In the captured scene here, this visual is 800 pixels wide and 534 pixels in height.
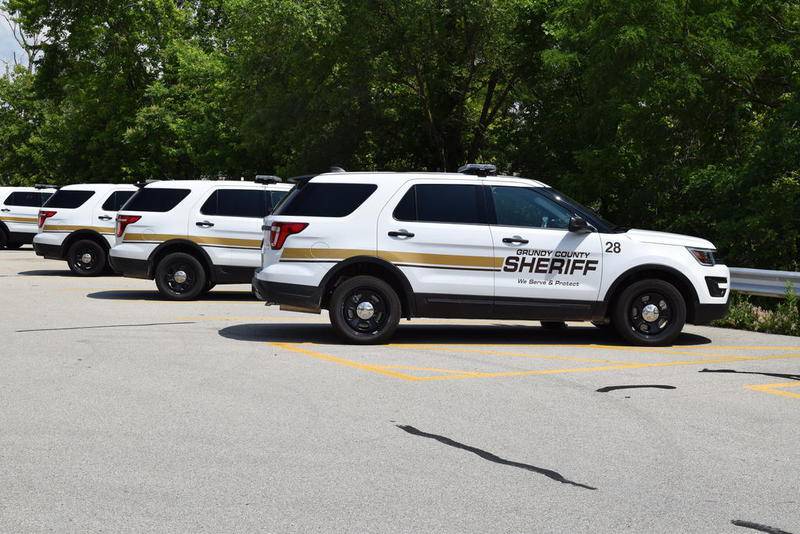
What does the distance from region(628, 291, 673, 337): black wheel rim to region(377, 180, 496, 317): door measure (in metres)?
1.66

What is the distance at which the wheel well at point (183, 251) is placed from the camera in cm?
Result: 1662

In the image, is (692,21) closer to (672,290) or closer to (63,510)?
(672,290)

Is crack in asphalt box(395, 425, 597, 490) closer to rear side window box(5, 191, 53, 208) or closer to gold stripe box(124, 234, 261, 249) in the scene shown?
gold stripe box(124, 234, 261, 249)

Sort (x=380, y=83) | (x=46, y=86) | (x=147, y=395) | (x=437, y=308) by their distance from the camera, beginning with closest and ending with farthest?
1. (x=147, y=395)
2. (x=437, y=308)
3. (x=380, y=83)
4. (x=46, y=86)

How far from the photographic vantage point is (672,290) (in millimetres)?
11352

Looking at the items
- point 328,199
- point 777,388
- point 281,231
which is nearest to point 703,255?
point 777,388

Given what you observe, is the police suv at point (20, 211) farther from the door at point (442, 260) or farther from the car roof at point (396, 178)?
the door at point (442, 260)

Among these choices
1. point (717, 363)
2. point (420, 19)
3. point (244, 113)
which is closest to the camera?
point (717, 363)

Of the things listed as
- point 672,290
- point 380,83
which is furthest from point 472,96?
point 672,290

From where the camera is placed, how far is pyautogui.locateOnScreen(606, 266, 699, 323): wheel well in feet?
37.1

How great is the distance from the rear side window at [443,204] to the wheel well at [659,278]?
1643 mm

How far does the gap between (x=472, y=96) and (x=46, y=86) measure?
89.3 feet

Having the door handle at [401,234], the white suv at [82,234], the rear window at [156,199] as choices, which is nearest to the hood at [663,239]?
the door handle at [401,234]

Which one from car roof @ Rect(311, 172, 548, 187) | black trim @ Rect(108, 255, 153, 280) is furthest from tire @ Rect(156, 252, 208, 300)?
car roof @ Rect(311, 172, 548, 187)
